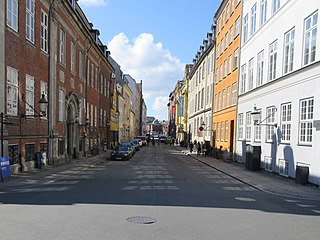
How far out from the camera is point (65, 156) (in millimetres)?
24281

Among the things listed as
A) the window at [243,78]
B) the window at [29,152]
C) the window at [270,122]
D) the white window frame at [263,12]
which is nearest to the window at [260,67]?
the white window frame at [263,12]

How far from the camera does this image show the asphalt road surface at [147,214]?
21.5 ft

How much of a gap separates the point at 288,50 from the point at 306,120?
15.7 ft

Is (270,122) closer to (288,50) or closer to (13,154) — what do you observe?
(288,50)

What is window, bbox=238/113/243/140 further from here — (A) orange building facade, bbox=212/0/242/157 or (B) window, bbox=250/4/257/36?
(B) window, bbox=250/4/257/36

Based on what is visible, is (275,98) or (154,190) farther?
(275,98)

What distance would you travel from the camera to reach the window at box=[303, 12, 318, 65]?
48.6 feet

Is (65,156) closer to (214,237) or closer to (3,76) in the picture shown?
(3,76)

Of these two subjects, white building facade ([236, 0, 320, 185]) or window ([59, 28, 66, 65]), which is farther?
window ([59, 28, 66, 65])

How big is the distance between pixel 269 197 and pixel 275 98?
8.84 metres

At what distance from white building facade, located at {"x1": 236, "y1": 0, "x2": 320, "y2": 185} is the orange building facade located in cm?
388

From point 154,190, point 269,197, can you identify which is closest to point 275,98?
point 269,197

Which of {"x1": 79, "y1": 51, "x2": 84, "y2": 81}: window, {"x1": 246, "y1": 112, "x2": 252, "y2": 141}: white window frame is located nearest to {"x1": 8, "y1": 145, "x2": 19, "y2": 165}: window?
{"x1": 79, "y1": 51, "x2": 84, "y2": 81}: window

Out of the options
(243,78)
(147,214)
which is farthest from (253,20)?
(147,214)
